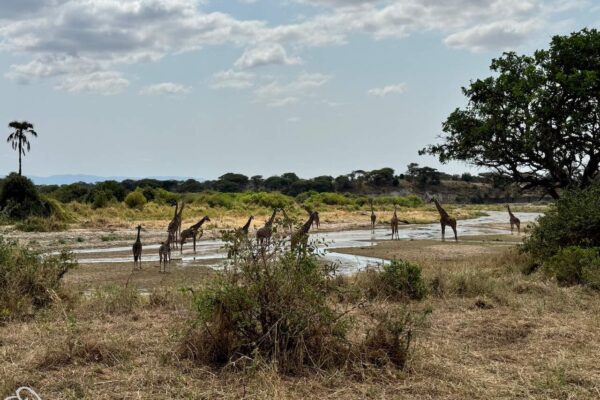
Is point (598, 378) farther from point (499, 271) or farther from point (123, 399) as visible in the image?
point (499, 271)

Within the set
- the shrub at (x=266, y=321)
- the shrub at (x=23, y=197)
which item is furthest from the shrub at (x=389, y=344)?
the shrub at (x=23, y=197)

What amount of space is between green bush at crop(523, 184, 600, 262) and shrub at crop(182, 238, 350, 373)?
352 inches

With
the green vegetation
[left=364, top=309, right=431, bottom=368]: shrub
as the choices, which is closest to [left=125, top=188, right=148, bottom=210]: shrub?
the green vegetation

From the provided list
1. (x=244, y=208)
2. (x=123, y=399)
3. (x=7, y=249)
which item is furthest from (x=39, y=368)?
(x=244, y=208)

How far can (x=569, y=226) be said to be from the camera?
46.8 feet

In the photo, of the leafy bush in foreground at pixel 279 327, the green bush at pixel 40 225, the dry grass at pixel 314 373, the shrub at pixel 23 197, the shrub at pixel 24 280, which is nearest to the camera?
the dry grass at pixel 314 373

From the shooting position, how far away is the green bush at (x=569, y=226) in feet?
45.9

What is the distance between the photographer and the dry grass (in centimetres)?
570

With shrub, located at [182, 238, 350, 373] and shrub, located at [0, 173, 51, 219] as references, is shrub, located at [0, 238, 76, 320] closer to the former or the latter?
shrub, located at [182, 238, 350, 373]

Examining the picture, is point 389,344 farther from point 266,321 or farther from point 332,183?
point 332,183

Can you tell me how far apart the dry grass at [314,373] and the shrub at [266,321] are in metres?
0.31

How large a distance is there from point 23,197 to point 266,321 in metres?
33.8

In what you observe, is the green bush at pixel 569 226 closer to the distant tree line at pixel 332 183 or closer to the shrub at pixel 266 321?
the shrub at pixel 266 321

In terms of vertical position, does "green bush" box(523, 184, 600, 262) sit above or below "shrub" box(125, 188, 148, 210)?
below
